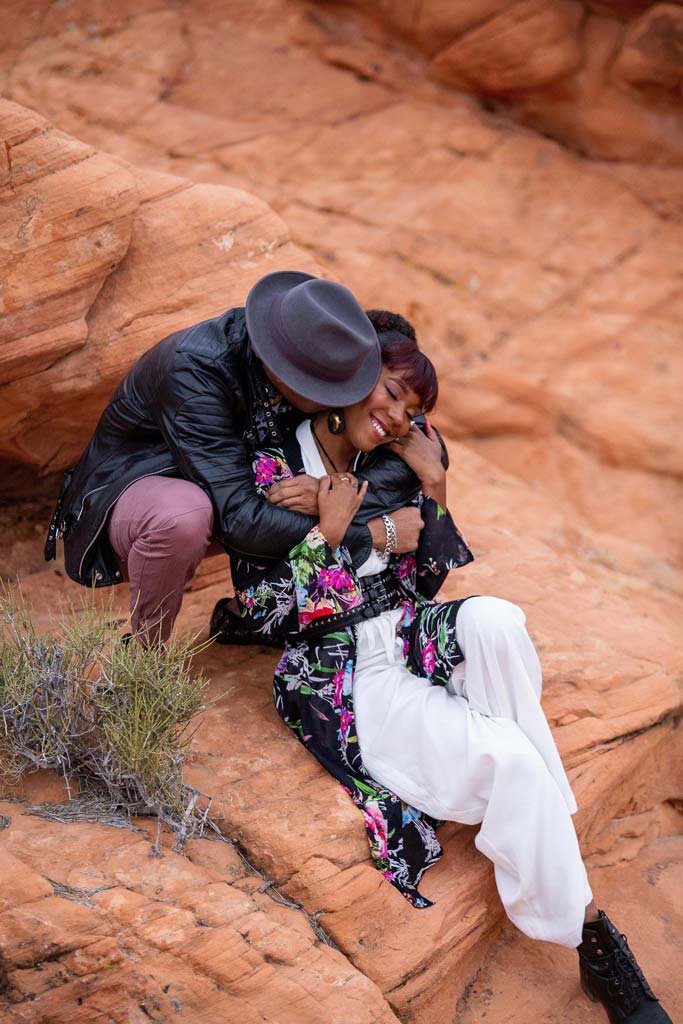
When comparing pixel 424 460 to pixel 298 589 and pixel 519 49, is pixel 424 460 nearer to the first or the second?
pixel 298 589

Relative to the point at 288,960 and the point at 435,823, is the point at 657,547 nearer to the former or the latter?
the point at 435,823

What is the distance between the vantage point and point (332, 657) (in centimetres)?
334

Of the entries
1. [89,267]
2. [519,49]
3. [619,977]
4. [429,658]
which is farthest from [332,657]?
[519,49]

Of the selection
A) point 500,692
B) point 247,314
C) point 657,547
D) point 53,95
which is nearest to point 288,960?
point 500,692

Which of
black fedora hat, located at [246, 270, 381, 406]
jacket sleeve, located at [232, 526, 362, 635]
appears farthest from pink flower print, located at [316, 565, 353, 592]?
black fedora hat, located at [246, 270, 381, 406]

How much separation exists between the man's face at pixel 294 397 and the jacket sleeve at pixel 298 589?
0.41 metres

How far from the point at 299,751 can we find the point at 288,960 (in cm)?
72

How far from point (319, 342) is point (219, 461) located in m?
0.50

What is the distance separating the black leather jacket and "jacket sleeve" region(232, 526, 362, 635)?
5 cm

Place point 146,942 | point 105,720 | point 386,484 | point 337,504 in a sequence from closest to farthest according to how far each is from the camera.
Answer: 1. point 146,942
2. point 105,720
3. point 337,504
4. point 386,484

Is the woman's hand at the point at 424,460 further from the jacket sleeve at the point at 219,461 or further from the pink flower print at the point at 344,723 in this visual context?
the pink flower print at the point at 344,723

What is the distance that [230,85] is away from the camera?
6898mm

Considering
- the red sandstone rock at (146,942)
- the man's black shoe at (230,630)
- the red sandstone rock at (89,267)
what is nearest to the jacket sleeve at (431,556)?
the man's black shoe at (230,630)

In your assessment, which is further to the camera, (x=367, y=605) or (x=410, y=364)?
(x=367, y=605)
